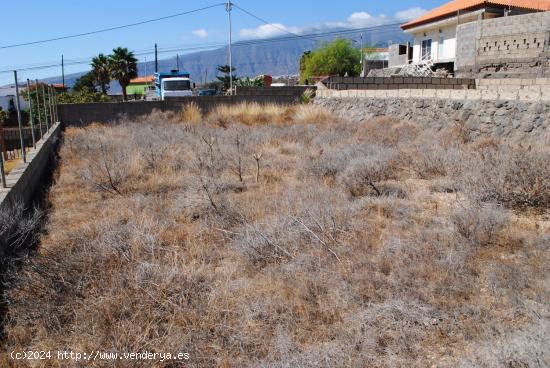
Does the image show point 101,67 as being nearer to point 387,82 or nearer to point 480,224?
point 387,82

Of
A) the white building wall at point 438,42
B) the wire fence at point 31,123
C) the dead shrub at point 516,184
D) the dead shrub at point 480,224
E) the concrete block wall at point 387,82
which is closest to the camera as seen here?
the dead shrub at point 480,224

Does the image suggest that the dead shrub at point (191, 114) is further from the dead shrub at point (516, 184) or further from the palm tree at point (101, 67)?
the palm tree at point (101, 67)

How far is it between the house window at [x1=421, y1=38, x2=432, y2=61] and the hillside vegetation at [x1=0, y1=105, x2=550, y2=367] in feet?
107

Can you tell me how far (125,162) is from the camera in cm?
871

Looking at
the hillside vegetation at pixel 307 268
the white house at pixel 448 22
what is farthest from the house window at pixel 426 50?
the hillside vegetation at pixel 307 268

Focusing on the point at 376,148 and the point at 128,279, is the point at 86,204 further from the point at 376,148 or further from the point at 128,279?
the point at 376,148

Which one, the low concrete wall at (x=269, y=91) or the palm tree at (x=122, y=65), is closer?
the low concrete wall at (x=269, y=91)

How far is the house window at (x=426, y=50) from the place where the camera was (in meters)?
37.5

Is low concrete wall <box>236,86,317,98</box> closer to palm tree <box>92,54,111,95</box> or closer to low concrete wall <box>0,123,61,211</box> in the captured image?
low concrete wall <box>0,123,61,211</box>

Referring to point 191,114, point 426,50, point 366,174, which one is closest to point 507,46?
point 191,114

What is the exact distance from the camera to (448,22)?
1346 inches

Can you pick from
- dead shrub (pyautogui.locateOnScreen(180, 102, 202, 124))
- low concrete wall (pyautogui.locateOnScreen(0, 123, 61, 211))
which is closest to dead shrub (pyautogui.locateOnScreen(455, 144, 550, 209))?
low concrete wall (pyautogui.locateOnScreen(0, 123, 61, 211))

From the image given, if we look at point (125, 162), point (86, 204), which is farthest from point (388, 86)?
point (86, 204)

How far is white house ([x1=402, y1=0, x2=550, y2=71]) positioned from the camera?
3184 centimetres
